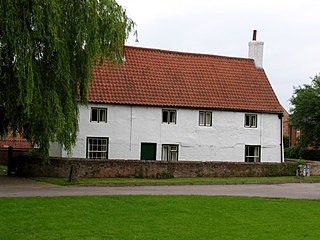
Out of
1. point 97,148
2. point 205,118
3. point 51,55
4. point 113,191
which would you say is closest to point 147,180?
point 97,148

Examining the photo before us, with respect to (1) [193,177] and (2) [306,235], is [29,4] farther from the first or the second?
(1) [193,177]

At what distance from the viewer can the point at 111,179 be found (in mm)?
29516

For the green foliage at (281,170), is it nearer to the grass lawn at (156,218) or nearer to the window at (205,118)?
the window at (205,118)

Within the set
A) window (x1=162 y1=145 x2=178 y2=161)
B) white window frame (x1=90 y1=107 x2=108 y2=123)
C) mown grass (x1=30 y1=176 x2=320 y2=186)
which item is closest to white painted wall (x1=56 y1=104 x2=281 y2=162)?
white window frame (x1=90 y1=107 x2=108 y2=123)

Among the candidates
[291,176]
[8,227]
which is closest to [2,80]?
[8,227]

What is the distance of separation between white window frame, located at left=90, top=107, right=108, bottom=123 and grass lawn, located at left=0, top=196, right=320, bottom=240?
580 inches

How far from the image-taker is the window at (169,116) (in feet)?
118

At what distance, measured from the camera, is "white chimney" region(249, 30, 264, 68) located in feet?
138

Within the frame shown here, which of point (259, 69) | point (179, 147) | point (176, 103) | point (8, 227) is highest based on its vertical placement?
point (259, 69)

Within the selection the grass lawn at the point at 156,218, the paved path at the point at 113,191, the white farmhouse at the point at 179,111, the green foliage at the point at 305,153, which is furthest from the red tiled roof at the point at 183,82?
the grass lawn at the point at 156,218

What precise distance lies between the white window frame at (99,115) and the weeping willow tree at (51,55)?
11.3m

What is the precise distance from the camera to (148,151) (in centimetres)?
3550

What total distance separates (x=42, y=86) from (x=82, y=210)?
590 cm

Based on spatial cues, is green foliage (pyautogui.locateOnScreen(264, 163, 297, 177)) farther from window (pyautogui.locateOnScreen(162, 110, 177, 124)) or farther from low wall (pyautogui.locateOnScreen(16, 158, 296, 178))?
window (pyautogui.locateOnScreen(162, 110, 177, 124))
